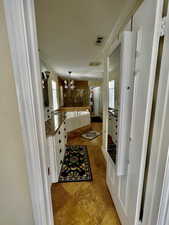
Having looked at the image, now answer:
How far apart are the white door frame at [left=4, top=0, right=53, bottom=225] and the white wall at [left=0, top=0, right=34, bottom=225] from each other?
3 centimetres

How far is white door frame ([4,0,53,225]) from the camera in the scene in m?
0.52

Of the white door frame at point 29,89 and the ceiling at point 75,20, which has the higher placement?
the ceiling at point 75,20

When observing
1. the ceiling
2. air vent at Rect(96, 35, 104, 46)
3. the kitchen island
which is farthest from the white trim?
air vent at Rect(96, 35, 104, 46)

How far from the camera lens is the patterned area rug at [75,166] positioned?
1.95 meters

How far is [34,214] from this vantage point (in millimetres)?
732

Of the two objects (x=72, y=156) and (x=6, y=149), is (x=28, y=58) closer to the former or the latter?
(x=6, y=149)

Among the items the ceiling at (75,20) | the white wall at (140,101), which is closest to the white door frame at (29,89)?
the white wall at (140,101)

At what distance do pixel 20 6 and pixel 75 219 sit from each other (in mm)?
1978

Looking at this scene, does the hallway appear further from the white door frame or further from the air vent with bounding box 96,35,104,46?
the air vent with bounding box 96,35,104,46

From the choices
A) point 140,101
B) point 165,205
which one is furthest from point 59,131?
point 165,205

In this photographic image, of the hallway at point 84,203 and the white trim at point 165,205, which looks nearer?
the white trim at point 165,205

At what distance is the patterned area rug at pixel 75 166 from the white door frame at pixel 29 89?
127cm

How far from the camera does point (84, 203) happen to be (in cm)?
150

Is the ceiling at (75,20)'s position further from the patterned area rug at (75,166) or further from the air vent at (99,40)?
the patterned area rug at (75,166)
